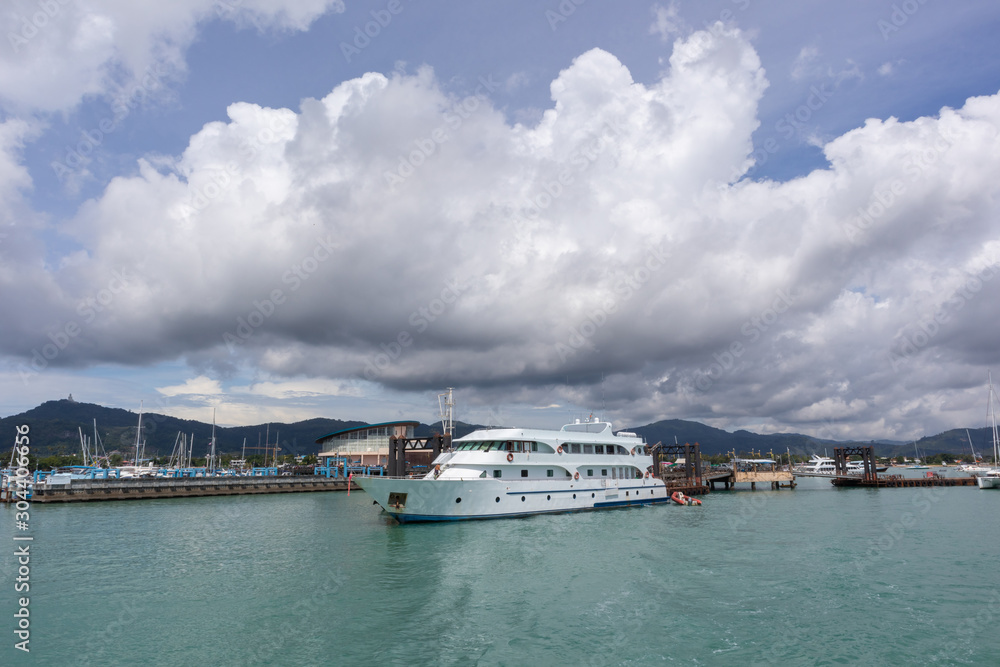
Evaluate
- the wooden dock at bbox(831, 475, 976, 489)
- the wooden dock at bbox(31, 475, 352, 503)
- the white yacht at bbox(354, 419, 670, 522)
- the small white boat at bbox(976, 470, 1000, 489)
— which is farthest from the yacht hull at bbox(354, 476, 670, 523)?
the small white boat at bbox(976, 470, 1000, 489)

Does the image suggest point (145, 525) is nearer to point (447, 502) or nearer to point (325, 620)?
point (447, 502)

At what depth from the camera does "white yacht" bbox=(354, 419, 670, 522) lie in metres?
34.3

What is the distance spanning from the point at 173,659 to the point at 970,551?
34.1m

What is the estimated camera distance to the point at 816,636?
1469cm

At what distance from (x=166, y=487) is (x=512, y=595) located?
185ft

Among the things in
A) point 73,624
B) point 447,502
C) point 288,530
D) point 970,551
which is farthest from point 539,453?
point 73,624

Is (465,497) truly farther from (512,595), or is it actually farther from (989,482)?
(989,482)

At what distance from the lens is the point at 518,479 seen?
3762cm

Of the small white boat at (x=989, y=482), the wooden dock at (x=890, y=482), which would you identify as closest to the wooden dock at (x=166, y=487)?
the wooden dock at (x=890, y=482)

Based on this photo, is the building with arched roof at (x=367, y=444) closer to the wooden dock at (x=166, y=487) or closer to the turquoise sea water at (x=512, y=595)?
the wooden dock at (x=166, y=487)

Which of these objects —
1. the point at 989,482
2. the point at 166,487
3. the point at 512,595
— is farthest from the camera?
the point at 989,482

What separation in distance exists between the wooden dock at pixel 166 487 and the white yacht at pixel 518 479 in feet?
118

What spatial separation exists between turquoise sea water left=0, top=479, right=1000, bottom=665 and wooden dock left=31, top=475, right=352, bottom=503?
74.5 feet

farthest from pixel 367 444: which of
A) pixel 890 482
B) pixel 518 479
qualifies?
pixel 890 482
